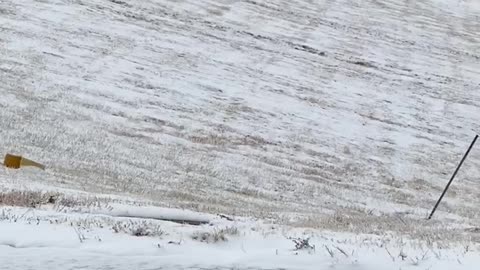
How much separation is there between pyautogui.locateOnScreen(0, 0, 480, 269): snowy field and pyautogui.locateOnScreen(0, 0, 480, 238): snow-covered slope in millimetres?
89

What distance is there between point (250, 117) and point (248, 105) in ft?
4.33

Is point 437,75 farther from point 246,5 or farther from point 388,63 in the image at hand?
point 246,5

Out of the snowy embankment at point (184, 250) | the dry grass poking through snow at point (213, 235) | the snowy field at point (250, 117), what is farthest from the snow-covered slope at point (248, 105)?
the snowy embankment at point (184, 250)

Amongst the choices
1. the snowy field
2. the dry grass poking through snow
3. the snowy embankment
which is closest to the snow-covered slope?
the snowy field

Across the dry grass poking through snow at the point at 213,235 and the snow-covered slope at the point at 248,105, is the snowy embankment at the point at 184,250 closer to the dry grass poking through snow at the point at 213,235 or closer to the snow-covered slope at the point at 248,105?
the dry grass poking through snow at the point at 213,235

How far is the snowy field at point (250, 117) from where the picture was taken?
11.0 metres

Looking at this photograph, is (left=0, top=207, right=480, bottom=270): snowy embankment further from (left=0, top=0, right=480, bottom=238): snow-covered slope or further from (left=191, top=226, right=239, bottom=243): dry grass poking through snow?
(left=0, top=0, right=480, bottom=238): snow-covered slope

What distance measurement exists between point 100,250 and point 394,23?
3620cm

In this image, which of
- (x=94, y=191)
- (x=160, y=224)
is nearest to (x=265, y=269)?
(x=160, y=224)

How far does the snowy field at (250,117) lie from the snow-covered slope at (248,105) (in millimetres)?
89

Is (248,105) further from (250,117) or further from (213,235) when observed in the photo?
(213,235)

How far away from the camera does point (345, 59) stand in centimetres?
3291

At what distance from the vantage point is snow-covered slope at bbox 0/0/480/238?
15414mm

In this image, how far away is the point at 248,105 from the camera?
24.7m
